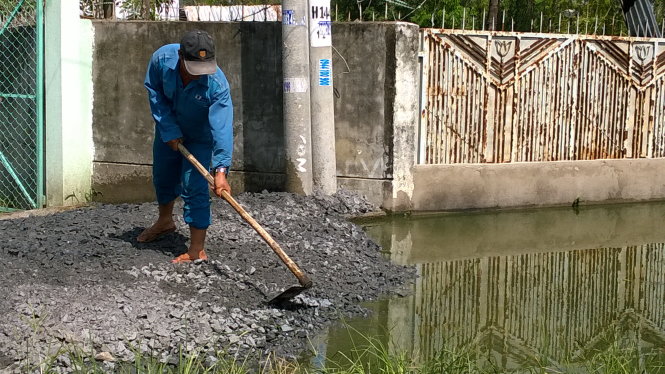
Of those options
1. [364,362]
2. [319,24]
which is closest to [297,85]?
[319,24]

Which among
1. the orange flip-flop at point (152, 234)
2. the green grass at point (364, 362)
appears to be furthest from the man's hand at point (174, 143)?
the green grass at point (364, 362)

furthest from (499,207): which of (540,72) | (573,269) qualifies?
(573,269)

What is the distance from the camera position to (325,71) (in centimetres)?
935

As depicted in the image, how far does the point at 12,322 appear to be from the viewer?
17.6 feet

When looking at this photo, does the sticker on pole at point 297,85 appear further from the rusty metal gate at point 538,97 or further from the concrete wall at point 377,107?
the rusty metal gate at point 538,97

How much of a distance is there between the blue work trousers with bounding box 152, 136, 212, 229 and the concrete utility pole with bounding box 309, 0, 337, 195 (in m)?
2.74

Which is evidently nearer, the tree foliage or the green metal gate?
the green metal gate

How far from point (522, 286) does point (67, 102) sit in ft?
17.5

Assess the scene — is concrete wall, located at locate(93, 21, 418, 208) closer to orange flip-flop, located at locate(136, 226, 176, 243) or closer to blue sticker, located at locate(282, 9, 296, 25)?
blue sticker, located at locate(282, 9, 296, 25)

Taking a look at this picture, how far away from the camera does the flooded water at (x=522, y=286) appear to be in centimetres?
A: 584

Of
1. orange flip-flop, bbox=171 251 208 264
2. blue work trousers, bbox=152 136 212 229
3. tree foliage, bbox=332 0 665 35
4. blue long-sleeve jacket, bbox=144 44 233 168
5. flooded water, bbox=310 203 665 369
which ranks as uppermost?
tree foliage, bbox=332 0 665 35

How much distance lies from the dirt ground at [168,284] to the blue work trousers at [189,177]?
379 mm

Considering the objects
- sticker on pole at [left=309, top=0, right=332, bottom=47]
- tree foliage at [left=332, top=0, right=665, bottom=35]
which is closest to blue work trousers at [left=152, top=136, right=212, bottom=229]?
sticker on pole at [left=309, top=0, right=332, bottom=47]

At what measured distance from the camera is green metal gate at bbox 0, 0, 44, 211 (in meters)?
9.45
